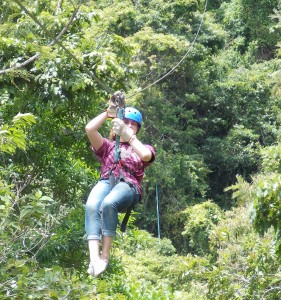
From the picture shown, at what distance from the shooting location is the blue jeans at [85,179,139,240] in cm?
374

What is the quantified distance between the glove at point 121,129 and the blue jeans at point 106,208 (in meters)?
0.25

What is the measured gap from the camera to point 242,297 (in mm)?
6367

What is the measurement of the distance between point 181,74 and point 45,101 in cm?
1251

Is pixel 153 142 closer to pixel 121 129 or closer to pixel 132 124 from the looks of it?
pixel 132 124

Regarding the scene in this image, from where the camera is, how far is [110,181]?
388cm

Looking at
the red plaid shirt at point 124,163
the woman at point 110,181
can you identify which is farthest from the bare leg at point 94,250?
the red plaid shirt at point 124,163

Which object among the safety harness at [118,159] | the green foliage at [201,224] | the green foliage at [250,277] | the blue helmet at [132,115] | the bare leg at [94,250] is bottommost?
the bare leg at [94,250]

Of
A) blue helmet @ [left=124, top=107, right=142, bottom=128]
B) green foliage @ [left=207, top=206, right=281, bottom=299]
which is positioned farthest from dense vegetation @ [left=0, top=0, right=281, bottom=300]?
blue helmet @ [left=124, top=107, right=142, bottom=128]

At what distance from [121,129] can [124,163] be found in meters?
0.27

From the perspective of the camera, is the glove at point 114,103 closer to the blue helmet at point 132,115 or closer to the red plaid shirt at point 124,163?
the blue helmet at point 132,115

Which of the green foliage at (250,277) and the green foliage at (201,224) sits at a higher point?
the green foliage at (201,224)

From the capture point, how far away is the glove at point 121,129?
3673 mm

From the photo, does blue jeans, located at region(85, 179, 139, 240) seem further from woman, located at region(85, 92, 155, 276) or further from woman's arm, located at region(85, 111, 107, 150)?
woman's arm, located at region(85, 111, 107, 150)

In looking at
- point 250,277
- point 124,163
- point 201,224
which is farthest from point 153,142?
point 124,163
